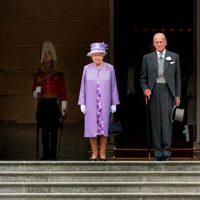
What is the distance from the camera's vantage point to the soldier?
12852 mm

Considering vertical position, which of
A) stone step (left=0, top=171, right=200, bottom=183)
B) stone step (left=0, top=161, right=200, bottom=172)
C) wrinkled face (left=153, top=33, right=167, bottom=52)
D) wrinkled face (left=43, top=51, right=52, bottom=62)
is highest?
wrinkled face (left=153, top=33, right=167, bottom=52)

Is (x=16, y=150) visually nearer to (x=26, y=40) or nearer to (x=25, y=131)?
(x=25, y=131)

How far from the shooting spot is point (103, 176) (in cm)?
1047

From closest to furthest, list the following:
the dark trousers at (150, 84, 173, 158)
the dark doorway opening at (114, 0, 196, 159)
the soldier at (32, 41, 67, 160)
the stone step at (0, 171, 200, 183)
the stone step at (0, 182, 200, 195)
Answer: the stone step at (0, 182, 200, 195) < the stone step at (0, 171, 200, 183) < the dark trousers at (150, 84, 173, 158) < the soldier at (32, 41, 67, 160) < the dark doorway opening at (114, 0, 196, 159)

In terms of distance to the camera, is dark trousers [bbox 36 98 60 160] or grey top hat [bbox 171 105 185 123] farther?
dark trousers [bbox 36 98 60 160]

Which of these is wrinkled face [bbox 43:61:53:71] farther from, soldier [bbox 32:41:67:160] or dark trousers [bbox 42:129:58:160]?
dark trousers [bbox 42:129:58:160]

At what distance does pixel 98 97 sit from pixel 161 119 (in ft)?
3.24

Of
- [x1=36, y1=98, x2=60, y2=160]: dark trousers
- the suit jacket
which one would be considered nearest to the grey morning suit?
the suit jacket

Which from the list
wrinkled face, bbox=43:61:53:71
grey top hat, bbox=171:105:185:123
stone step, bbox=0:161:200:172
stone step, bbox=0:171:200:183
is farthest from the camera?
wrinkled face, bbox=43:61:53:71

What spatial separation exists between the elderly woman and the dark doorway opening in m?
3.31

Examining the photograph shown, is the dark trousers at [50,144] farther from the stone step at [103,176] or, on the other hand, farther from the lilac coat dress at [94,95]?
the stone step at [103,176]

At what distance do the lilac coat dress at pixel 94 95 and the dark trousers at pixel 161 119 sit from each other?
601 millimetres

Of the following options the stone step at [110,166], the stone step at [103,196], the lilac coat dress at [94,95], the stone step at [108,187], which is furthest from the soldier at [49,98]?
the stone step at [103,196]

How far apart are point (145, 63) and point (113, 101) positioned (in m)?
0.74
